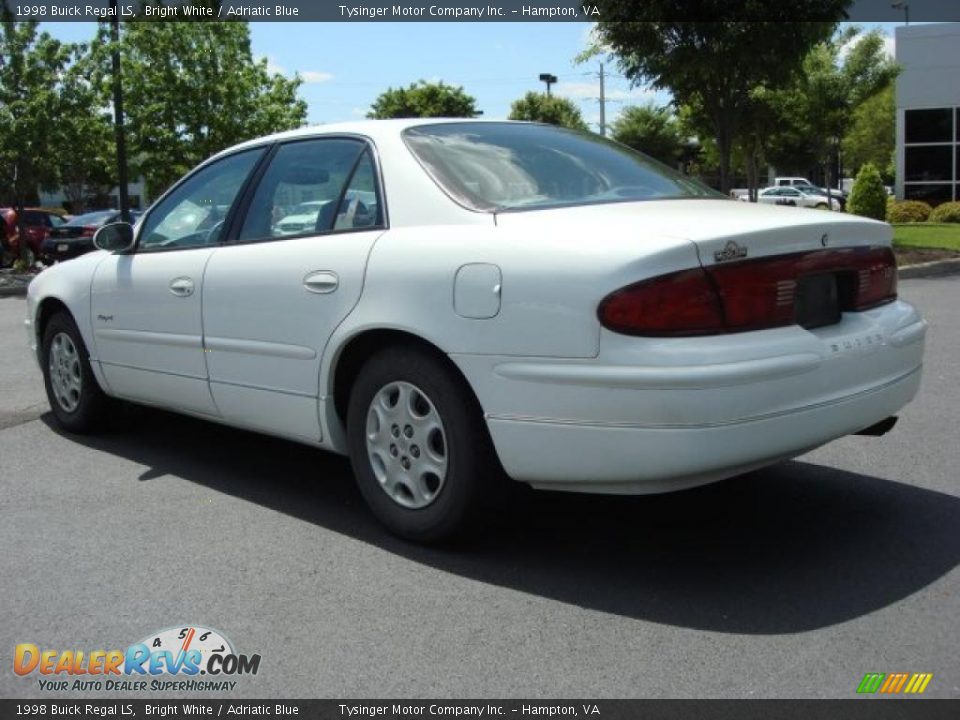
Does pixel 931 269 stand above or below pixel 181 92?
below

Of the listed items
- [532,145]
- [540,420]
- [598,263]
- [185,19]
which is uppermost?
[185,19]

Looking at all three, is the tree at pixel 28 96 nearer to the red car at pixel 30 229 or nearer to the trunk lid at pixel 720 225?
the red car at pixel 30 229

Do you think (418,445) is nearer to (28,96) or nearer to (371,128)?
(371,128)

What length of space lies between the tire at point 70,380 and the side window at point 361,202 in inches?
88.1

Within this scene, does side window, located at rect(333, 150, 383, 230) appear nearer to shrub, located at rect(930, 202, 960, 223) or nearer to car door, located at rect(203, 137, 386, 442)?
car door, located at rect(203, 137, 386, 442)

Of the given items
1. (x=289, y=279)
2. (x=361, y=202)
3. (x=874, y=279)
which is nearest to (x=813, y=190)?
(x=874, y=279)

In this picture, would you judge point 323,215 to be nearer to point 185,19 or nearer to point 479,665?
point 479,665

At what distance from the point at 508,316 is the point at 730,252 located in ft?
2.46

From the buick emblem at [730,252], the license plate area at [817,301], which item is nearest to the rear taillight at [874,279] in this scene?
the license plate area at [817,301]

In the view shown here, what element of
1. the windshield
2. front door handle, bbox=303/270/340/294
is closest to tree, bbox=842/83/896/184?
the windshield

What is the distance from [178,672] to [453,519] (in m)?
1.12

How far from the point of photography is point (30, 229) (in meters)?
23.5
